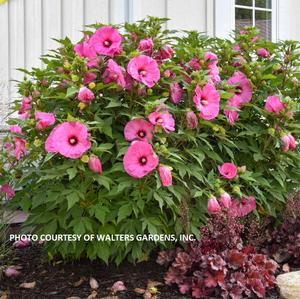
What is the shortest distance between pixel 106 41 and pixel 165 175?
76 cm

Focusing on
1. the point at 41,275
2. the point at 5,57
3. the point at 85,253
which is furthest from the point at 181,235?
the point at 5,57

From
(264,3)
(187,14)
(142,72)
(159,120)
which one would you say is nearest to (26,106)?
(142,72)

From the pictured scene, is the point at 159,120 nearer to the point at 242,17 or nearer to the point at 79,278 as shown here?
the point at 79,278

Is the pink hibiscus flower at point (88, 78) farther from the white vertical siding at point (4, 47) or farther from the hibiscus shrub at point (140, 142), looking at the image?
the white vertical siding at point (4, 47)

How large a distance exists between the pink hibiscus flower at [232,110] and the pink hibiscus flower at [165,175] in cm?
57

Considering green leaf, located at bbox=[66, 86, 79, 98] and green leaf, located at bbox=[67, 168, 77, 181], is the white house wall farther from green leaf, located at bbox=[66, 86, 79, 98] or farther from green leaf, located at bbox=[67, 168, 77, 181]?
green leaf, located at bbox=[67, 168, 77, 181]

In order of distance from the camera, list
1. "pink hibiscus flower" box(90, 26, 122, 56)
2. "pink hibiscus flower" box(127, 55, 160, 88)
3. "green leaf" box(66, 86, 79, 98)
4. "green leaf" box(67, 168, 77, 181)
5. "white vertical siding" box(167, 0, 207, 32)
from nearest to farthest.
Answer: "green leaf" box(67, 168, 77, 181), "green leaf" box(66, 86, 79, 98), "pink hibiscus flower" box(127, 55, 160, 88), "pink hibiscus flower" box(90, 26, 122, 56), "white vertical siding" box(167, 0, 207, 32)

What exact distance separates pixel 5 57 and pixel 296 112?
2.47m

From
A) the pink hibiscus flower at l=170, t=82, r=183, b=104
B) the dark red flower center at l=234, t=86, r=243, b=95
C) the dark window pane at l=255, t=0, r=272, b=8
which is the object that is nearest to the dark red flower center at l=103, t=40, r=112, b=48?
the pink hibiscus flower at l=170, t=82, r=183, b=104

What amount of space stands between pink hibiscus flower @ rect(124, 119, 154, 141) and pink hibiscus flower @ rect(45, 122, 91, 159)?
23cm

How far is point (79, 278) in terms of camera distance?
287cm

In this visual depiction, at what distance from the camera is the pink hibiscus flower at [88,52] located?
282 centimetres

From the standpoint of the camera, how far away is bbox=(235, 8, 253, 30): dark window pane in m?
6.33

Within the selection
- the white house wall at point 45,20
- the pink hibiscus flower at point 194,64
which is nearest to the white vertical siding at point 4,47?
the white house wall at point 45,20
